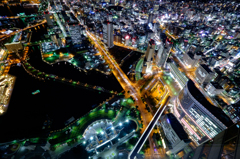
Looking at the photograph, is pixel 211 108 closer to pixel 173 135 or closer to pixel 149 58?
pixel 173 135

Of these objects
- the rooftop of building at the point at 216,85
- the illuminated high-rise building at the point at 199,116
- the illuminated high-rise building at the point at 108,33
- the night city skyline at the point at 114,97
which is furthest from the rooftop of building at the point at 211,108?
the illuminated high-rise building at the point at 108,33

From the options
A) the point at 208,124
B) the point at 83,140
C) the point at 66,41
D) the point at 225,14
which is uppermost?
the point at 225,14

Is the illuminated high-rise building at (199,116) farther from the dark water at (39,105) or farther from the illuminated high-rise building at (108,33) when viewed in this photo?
the illuminated high-rise building at (108,33)

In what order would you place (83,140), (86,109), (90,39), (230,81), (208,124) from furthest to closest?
(90,39) < (230,81) < (86,109) < (83,140) < (208,124)

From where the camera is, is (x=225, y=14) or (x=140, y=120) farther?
(x=225, y=14)

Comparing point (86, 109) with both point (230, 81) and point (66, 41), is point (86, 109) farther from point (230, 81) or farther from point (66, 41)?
point (230, 81)

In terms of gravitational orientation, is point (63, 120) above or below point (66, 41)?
below

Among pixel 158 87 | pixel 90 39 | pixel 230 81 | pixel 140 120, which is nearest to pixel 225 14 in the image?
pixel 230 81

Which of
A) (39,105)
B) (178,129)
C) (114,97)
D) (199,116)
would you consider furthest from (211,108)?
(39,105)

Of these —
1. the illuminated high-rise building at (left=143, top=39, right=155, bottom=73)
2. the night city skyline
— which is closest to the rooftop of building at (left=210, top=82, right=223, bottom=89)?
the night city skyline
